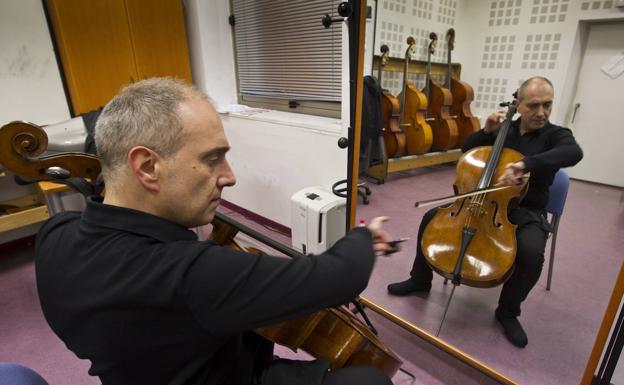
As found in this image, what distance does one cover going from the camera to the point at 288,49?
2674mm

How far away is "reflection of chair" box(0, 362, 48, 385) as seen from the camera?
24.0 inches

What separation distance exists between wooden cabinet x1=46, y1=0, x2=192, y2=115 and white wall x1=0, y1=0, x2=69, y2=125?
84 millimetres

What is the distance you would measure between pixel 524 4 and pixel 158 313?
167 cm

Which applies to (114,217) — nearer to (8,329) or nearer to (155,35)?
(8,329)

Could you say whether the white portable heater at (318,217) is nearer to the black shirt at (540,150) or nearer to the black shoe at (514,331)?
the black shirt at (540,150)

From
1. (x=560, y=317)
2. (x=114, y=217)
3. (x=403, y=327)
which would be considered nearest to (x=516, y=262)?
(x=560, y=317)

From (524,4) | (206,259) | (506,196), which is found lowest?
(506,196)

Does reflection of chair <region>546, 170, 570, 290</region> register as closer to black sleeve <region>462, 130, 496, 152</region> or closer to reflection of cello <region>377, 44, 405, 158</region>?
black sleeve <region>462, 130, 496, 152</region>

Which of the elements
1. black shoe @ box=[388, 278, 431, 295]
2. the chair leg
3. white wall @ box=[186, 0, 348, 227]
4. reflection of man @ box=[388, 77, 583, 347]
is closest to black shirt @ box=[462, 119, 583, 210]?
reflection of man @ box=[388, 77, 583, 347]

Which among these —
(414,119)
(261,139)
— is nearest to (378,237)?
(414,119)

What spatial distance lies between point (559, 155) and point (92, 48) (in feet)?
9.97

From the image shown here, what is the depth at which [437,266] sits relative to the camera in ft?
5.07

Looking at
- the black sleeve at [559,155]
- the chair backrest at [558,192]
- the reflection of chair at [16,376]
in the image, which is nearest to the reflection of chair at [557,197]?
the chair backrest at [558,192]

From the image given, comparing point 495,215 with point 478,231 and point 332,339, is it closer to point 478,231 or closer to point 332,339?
point 478,231
